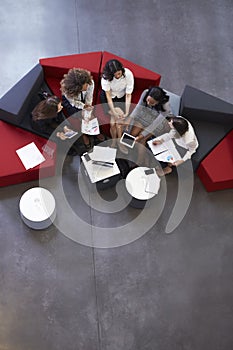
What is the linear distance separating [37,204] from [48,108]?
3.80ft

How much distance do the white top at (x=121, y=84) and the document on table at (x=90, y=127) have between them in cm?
46

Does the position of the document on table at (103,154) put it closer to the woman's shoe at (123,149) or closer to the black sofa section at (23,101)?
the woman's shoe at (123,149)

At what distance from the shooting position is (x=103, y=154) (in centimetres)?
519

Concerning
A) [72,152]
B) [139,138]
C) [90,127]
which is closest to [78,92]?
[90,127]

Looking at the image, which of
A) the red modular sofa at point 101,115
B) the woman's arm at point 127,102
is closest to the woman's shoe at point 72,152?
the red modular sofa at point 101,115

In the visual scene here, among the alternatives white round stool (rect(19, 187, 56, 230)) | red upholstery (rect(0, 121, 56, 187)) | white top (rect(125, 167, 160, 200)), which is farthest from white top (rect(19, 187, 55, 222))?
white top (rect(125, 167, 160, 200))

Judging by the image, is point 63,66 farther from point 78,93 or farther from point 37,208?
point 37,208

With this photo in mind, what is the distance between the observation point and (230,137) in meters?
5.49

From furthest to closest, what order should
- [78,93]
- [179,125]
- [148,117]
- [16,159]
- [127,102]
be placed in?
[127,102] < [148,117] < [16,159] < [78,93] < [179,125]

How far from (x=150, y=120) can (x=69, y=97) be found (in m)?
1.08

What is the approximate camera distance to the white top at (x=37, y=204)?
4.89 m

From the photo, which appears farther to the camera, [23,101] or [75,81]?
[23,101]

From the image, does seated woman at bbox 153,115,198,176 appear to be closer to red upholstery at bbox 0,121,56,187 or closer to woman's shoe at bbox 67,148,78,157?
woman's shoe at bbox 67,148,78,157

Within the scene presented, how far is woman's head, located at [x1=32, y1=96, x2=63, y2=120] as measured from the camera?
489 centimetres
